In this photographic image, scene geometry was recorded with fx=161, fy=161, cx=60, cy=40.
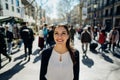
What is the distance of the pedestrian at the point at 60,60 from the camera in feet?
6.43

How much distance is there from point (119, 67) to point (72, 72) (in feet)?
18.3

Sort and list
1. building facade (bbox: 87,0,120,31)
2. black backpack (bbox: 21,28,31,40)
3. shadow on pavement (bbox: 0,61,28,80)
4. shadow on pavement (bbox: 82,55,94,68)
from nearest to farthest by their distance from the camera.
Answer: shadow on pavement (bbox: 0,61,28,80)
shadow on pavement (bbox: 82,55,94,68)
black backpack (bbox: 21,28,31,40)
building facade (bbox: 87,0,120,31)

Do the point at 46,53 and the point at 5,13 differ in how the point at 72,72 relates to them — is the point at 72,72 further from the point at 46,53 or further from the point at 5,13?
the point at 5,13

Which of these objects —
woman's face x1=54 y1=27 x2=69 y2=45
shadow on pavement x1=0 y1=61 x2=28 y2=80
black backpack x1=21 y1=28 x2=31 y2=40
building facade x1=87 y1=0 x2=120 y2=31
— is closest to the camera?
woman's face x1=54 y1=27 x2=69 y2=45

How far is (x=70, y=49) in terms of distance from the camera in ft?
6.66

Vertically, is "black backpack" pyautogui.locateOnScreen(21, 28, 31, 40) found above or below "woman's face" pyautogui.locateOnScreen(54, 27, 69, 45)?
below

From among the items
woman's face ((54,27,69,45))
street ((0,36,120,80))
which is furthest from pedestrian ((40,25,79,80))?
street ((0,36,120,80))

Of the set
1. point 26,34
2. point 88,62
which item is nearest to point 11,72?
point 26,34

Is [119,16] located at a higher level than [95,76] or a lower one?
higher

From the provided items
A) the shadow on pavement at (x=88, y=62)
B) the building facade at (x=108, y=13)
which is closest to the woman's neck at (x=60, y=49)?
the shadow on pavement at (x=88, y=62)

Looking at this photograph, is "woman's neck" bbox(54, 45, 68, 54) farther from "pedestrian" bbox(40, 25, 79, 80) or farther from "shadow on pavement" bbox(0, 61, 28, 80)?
"shadow on pavement" bbox(0, 61, 28, 80)

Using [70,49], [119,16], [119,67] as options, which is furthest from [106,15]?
[70,49]

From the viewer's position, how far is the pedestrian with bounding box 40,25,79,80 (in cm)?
196

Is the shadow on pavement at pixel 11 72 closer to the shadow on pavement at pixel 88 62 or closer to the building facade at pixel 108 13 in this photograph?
the shadow on pavement at pixel 88 62
